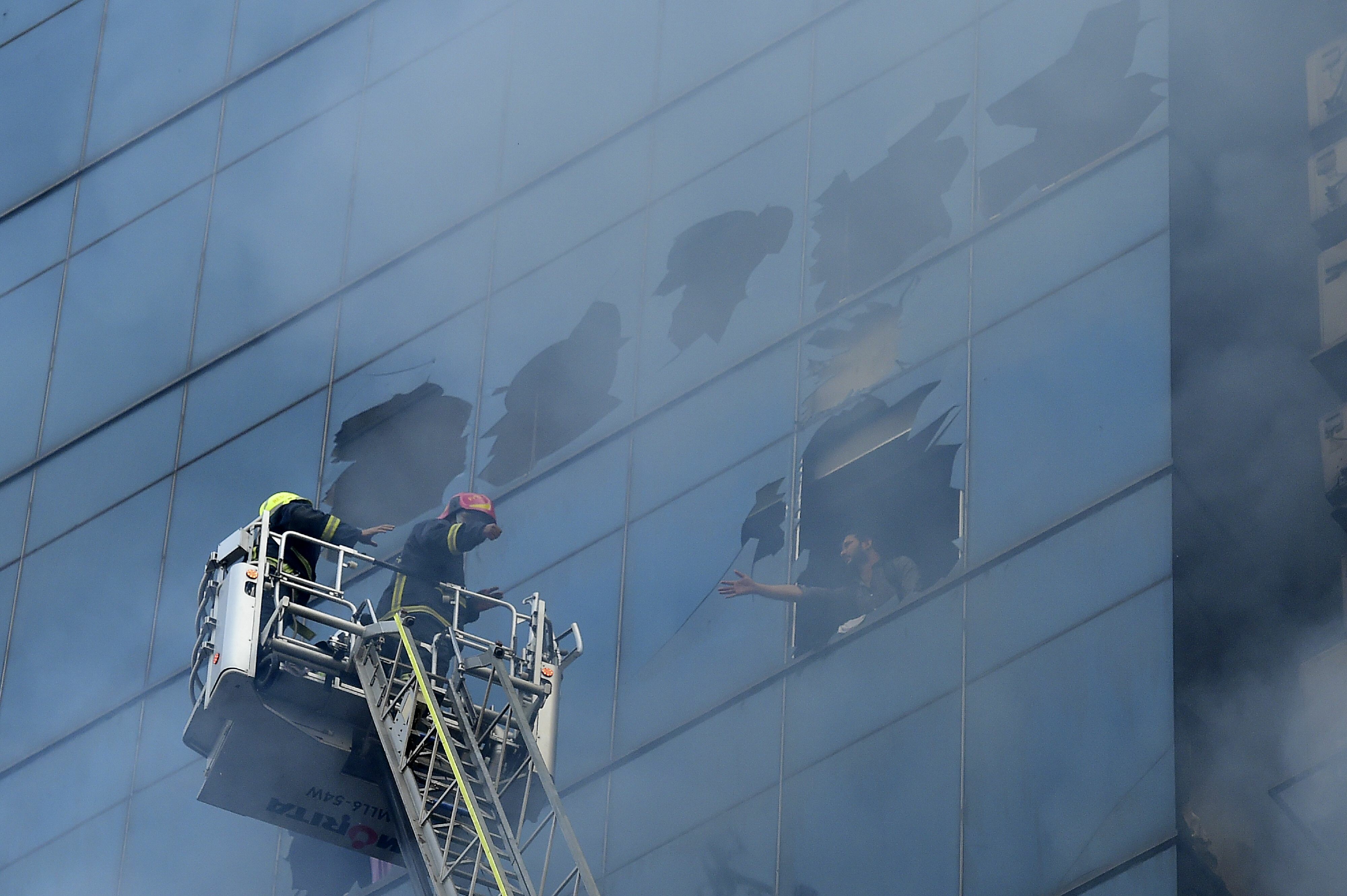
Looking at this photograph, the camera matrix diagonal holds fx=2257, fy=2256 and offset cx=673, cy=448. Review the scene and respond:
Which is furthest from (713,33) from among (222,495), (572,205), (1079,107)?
(222,495)

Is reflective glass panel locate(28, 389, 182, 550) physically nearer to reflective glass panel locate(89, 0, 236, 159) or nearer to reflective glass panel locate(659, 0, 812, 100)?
reflective glass panel locate(89, 0, 236, 159)

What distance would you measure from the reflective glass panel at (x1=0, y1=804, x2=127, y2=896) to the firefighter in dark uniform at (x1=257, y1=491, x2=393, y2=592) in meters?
8.05

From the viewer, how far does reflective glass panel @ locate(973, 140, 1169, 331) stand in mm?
17375

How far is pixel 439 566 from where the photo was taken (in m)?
15.0

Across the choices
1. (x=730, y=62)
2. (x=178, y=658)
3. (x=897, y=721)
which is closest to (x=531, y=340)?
(x=730, y=62)

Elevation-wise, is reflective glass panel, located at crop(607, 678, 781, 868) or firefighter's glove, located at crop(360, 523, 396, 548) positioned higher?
firefighter's glove, located at crop(360, 523, 396, 548)

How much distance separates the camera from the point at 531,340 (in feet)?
71.4

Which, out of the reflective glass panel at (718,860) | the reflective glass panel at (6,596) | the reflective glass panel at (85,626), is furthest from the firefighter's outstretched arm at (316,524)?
the reflective glass panel at (6,596)

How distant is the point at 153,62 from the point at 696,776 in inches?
527

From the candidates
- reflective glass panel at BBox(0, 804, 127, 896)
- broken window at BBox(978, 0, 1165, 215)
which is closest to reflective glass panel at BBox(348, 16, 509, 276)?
reflective glass panel at BBox(0, 804, 127, 896)

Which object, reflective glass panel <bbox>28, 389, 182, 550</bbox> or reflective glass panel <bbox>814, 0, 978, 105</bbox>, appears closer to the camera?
reflective glass panel <bbox>814, 0, 978, 105</bbox>

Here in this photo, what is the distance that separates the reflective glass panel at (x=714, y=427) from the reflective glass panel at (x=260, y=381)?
485 cm

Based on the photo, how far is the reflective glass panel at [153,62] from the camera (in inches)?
1045

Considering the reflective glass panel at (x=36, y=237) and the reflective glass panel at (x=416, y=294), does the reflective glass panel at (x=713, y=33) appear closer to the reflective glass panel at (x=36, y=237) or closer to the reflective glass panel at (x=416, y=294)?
the reflective glass panel at (x=416, y=294)
